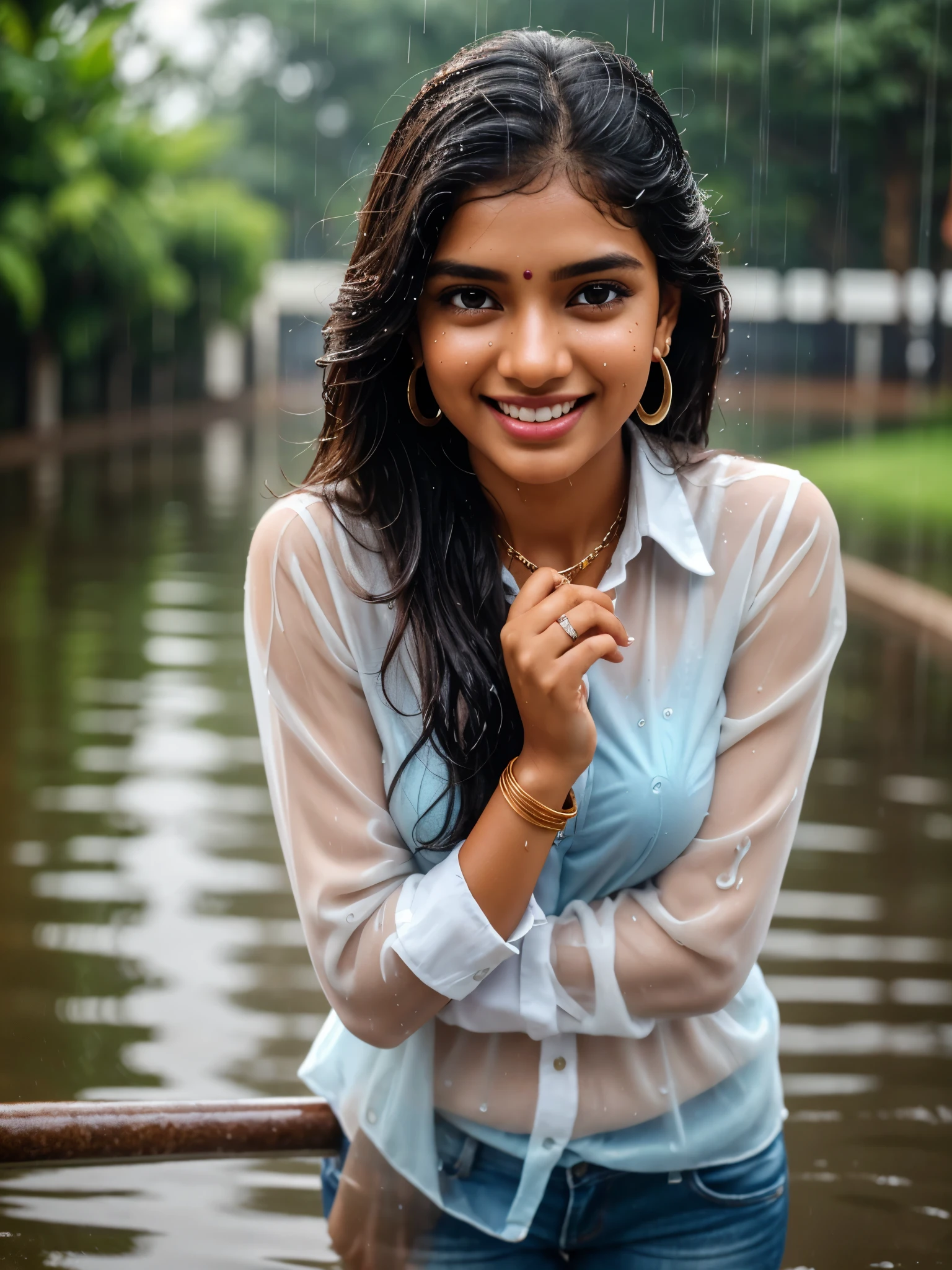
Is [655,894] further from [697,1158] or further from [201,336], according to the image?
[201,336]

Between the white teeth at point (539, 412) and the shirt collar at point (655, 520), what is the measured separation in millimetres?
180

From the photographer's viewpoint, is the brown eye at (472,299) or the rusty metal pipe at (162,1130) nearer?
the brown eye at (472,299)

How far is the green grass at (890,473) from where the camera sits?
13.7 meters

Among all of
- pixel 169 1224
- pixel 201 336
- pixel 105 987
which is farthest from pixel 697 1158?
pixel 201 336

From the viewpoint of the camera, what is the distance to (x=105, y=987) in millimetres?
3840

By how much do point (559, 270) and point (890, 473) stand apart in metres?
15.3

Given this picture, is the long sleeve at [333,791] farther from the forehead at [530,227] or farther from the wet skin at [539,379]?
the forehead at [530,227]

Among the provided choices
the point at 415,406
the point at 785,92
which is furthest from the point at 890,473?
the point at 415,406

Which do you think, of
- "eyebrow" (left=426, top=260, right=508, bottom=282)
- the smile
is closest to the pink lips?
the smile

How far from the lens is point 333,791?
1508mm

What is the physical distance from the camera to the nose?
1.41m

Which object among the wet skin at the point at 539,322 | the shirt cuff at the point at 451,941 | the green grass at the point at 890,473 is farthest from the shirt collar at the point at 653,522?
the green grass at the point at 890,473

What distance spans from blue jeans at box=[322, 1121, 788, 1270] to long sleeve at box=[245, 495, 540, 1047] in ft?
0.57

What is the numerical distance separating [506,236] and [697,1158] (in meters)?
0.91
